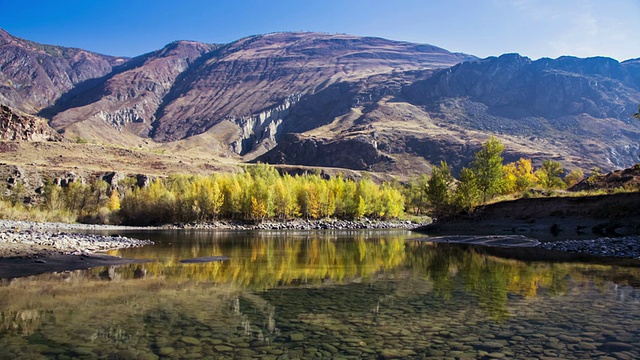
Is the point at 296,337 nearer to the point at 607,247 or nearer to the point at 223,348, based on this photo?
the point at 223,348

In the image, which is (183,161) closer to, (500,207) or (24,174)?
(24,174)

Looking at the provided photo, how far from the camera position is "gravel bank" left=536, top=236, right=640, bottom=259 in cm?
2933

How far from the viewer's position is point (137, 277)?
21.5 meters

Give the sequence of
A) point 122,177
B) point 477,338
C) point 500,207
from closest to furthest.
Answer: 1. point 477,338
2. point 500,207
3. point 122,177

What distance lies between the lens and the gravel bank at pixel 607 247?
2933 centimetres

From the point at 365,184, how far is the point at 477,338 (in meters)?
102

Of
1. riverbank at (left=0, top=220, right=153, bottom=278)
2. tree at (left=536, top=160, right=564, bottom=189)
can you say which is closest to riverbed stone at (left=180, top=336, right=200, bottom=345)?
riverbank at (left=0, top=220, right=153, bottom=278)

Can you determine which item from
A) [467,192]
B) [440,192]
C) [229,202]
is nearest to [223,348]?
[467,192]

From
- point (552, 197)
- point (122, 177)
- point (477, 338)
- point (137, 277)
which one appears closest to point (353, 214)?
point (552, 197)

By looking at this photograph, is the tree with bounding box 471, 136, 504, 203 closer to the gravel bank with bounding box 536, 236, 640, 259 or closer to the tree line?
the tree line

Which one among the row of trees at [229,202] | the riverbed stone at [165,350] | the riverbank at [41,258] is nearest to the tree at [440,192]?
the row of trees at [229,202]

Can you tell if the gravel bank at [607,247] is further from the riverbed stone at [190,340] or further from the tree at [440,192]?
the tree at [440,192]

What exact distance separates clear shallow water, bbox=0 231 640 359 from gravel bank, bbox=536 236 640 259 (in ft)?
23.2

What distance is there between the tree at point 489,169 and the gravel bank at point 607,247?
3276 cm
